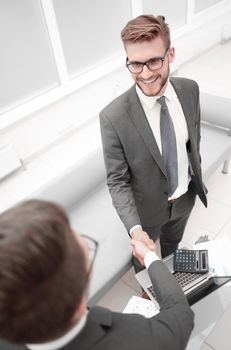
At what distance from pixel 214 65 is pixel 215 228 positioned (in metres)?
4.38

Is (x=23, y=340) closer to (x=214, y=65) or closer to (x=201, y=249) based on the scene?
(x=201, y=249)

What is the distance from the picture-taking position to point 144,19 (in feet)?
4.46

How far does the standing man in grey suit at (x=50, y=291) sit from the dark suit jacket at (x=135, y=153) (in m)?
0.79

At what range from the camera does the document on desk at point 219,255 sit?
66.2 inches

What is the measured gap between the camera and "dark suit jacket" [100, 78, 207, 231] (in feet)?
4.87

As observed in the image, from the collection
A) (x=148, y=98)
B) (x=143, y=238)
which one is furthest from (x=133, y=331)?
(x=148, y=98)

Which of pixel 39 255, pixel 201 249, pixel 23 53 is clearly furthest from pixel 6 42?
pixel 39 255

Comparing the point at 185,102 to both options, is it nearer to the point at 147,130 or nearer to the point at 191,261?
the point at 147,130

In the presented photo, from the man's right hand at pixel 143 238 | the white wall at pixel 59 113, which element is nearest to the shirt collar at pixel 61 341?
the man's right hand at pixel 143 238

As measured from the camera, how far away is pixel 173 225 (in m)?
2.10

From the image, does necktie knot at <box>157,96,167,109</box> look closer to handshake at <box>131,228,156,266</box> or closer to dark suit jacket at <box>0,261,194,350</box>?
handshake at <box>131,228,156,266</box>

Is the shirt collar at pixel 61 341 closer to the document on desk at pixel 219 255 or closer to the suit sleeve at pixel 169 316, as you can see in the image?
the suit sleeve at pixel 169 316

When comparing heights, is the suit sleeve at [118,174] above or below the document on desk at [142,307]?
above

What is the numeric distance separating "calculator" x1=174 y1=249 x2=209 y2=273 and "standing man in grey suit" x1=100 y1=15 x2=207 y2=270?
1.03ft
